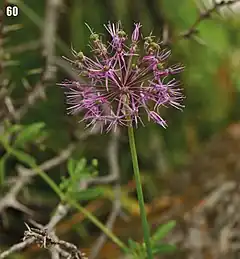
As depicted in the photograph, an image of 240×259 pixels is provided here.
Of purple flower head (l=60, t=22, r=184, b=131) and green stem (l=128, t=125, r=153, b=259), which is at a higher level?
purple flower head (l=60, t=22, r=184, b=131)

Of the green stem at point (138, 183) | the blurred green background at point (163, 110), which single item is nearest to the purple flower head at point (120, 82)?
the green stem at point (138, 183)

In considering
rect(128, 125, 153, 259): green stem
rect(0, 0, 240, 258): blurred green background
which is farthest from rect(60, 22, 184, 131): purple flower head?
rect(0, 0, 240, 258): blurred green background

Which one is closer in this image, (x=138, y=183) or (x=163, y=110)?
(x=138, y=183)

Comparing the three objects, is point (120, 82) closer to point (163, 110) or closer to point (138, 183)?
point (138, 183)

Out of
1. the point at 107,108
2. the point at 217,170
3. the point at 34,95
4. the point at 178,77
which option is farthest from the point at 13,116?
the point at 178,77

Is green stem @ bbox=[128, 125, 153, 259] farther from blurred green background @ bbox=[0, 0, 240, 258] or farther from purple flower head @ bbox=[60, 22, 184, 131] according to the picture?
blurred green background @ bbox=[0, 0, 240, 258]

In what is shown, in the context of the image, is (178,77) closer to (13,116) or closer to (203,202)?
(203,202)

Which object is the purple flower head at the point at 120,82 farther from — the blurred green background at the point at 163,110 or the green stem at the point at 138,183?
the blurred green background at the point at 163,110

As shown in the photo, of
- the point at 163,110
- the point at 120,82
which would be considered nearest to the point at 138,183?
the point at 120,82
